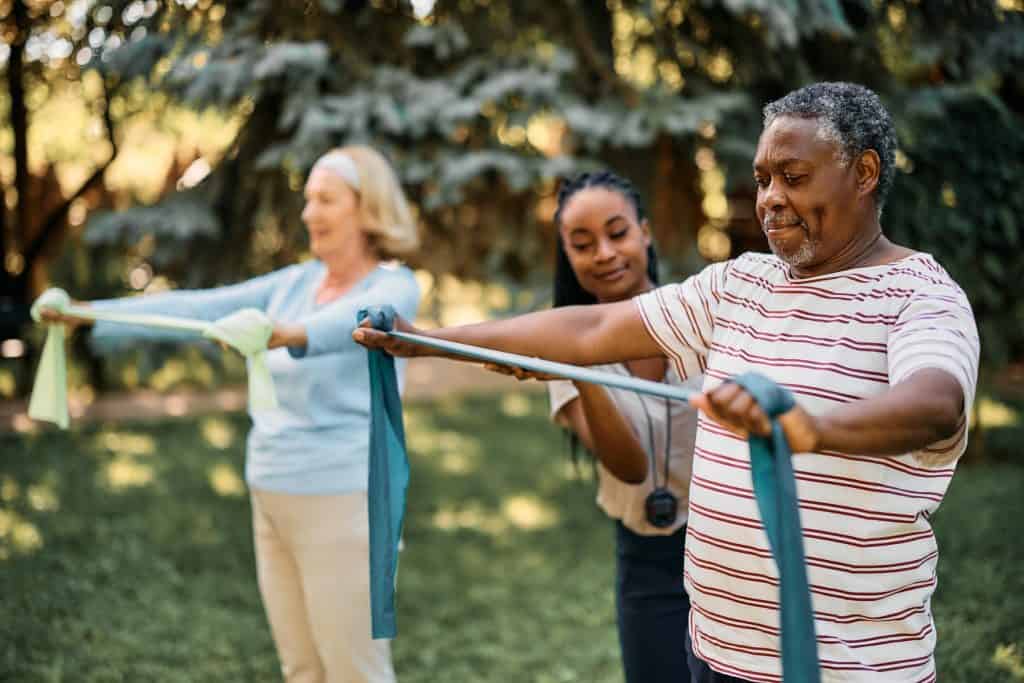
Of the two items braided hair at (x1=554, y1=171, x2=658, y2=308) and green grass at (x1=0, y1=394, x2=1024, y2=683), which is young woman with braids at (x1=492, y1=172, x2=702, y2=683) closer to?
braided hair at (x1=554, y1=171, x2=658, y2=308)

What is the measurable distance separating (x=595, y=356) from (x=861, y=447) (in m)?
0.79

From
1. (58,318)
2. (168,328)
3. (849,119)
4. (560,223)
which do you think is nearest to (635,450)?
(560,223)

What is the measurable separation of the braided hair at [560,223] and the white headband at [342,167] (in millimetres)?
827

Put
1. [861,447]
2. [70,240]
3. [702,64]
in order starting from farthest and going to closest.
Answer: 1. [70,240]
2. [702,64]
3. [861,447]

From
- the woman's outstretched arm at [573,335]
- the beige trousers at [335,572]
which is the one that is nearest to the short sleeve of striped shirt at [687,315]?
the woman's outstretched arm at [573,335]

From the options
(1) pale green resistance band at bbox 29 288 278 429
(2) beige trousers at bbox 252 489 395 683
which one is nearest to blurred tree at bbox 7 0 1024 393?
(1) pale green resistance band at bbox 29 288 278 429

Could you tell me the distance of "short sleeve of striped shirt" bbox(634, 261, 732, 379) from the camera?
79.0 inches

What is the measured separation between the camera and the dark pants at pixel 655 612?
2574mm

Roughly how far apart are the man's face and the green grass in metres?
2.49

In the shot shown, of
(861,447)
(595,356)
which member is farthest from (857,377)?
(595,356)

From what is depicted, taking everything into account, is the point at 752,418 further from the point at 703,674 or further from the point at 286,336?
the point at 286,336

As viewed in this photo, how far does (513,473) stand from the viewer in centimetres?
781

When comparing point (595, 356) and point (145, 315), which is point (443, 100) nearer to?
point (145, 315)

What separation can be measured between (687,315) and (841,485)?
0.49m
